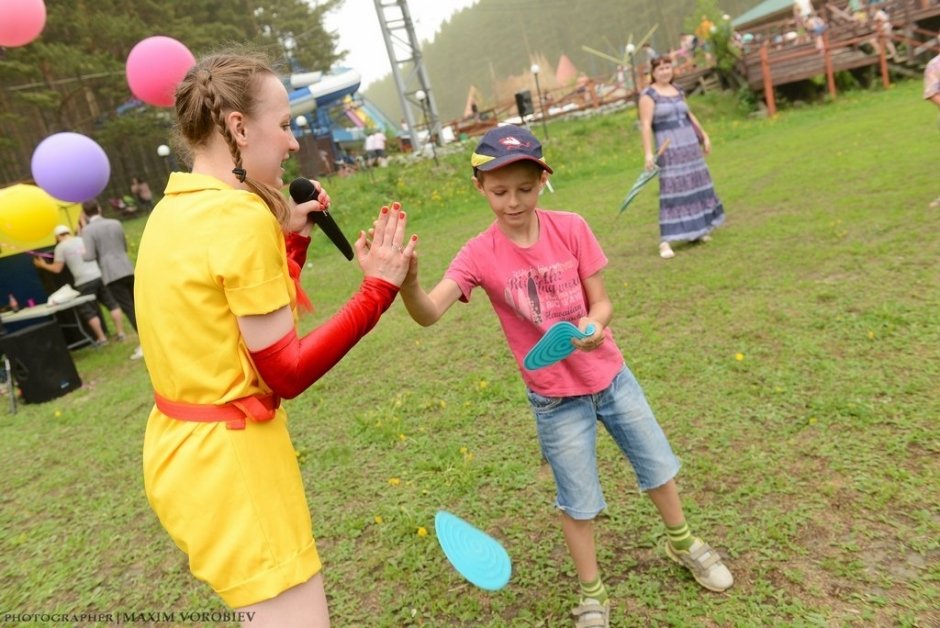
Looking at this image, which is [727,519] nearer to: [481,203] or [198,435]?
[198,435]

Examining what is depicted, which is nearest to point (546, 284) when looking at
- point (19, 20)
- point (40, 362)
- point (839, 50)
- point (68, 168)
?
point (19, 20)

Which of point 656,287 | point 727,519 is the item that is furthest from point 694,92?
point 727,519

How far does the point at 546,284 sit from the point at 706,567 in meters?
1.18

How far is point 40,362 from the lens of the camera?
266 inches

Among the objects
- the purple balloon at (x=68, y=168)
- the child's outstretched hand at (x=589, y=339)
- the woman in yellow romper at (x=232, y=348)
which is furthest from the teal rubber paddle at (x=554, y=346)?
the purple balloon at (x=68, y=168)

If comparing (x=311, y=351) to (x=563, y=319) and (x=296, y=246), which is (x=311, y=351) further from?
(x=563, y=319)

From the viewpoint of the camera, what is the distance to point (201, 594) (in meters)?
2.97

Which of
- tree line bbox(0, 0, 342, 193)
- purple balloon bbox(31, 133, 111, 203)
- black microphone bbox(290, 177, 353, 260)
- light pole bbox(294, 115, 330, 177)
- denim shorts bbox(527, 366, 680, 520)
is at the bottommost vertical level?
denim shorts bbox(527, 366, 680, 520)

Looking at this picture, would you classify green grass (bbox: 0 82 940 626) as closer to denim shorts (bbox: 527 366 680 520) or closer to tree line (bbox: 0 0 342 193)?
denim shorts (bbox: 527 366 680 520)

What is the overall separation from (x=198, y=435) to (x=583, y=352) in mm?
1203

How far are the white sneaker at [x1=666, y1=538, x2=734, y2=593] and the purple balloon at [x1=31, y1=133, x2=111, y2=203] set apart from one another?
6775mm

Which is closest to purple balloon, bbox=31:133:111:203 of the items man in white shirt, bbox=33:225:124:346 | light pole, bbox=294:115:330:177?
man in white shirt, bbox=33:225:124:346

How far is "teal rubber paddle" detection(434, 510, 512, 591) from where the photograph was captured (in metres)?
2.00

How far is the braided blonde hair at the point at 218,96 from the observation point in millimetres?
1518
